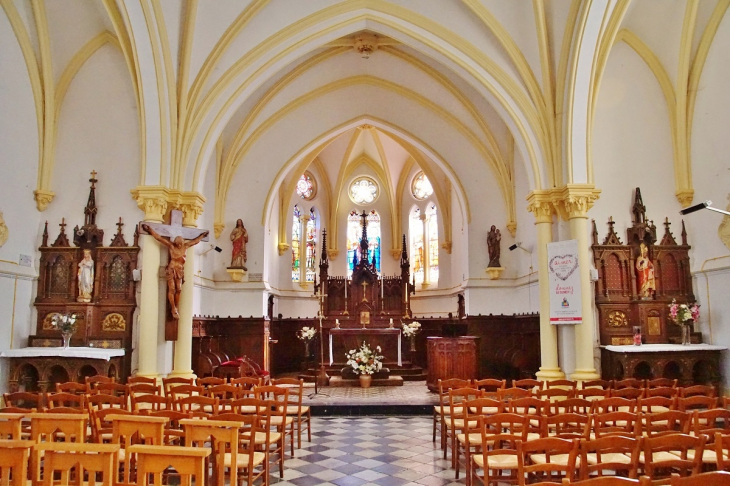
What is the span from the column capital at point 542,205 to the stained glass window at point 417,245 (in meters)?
10.8

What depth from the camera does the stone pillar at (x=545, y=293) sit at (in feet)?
40.2

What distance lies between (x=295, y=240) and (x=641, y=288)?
1396cm

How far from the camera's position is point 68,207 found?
500 inches

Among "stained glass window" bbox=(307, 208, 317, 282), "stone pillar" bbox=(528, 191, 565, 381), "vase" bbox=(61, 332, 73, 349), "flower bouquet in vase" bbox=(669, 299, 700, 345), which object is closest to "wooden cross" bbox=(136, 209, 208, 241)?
"vase" bbox=(61, 332, 73, 349)

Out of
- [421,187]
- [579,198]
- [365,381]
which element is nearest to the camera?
[579,198]

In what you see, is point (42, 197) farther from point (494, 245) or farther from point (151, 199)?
point (494, 245)

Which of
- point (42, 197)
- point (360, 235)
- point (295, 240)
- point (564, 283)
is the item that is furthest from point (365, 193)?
point (42, 197)

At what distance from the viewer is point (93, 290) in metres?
12.4

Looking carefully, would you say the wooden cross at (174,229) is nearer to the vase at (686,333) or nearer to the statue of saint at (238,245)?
the statue of saint at (238,245)

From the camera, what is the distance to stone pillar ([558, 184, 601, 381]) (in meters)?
11.7

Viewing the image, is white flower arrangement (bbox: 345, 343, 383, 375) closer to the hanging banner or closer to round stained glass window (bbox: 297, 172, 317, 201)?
the hanging banner

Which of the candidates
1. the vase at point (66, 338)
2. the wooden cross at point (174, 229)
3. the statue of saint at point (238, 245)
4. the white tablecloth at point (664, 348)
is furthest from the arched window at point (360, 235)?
the vase at point (66, 338)

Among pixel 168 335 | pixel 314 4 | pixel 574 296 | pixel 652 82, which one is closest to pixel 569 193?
pixel 574 296

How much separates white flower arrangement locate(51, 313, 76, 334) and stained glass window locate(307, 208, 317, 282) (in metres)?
12.4
